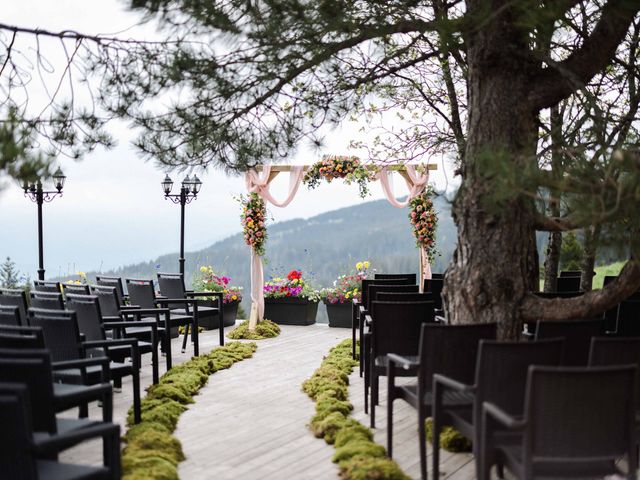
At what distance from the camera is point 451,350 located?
3.82 m

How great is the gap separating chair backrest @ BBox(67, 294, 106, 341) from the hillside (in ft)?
14.7

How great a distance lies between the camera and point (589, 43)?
14.9 feet

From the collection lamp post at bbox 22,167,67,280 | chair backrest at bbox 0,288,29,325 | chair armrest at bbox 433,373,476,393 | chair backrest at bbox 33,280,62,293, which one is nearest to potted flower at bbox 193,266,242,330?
lamp post at bbox 22,167,67,280

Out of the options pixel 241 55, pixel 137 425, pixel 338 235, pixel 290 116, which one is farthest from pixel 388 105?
pixel 338 235

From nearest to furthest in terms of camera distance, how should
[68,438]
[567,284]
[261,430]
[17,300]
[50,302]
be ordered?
[68,438] < [261,430] < [50,302] < [17,300] < [567,284]

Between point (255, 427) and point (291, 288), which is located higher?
point (291, 288)

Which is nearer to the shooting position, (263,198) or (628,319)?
(628,319)

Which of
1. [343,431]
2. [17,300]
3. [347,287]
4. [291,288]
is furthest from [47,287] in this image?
[347,287]

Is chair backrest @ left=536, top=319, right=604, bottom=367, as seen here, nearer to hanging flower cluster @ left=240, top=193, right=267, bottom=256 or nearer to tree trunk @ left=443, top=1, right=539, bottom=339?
tree trunk @ left=443, top=1, right=539, bottom=339

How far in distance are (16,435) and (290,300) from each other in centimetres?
879

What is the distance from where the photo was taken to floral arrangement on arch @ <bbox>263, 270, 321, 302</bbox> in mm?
11070

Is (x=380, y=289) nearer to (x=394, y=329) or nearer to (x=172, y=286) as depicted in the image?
(x=394, y=329)

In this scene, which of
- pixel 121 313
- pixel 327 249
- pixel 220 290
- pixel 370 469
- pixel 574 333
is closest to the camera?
pixel 370 469

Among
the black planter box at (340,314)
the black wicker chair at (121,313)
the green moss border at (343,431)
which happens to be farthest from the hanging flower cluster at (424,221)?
the black wicker chair at (121,313)
